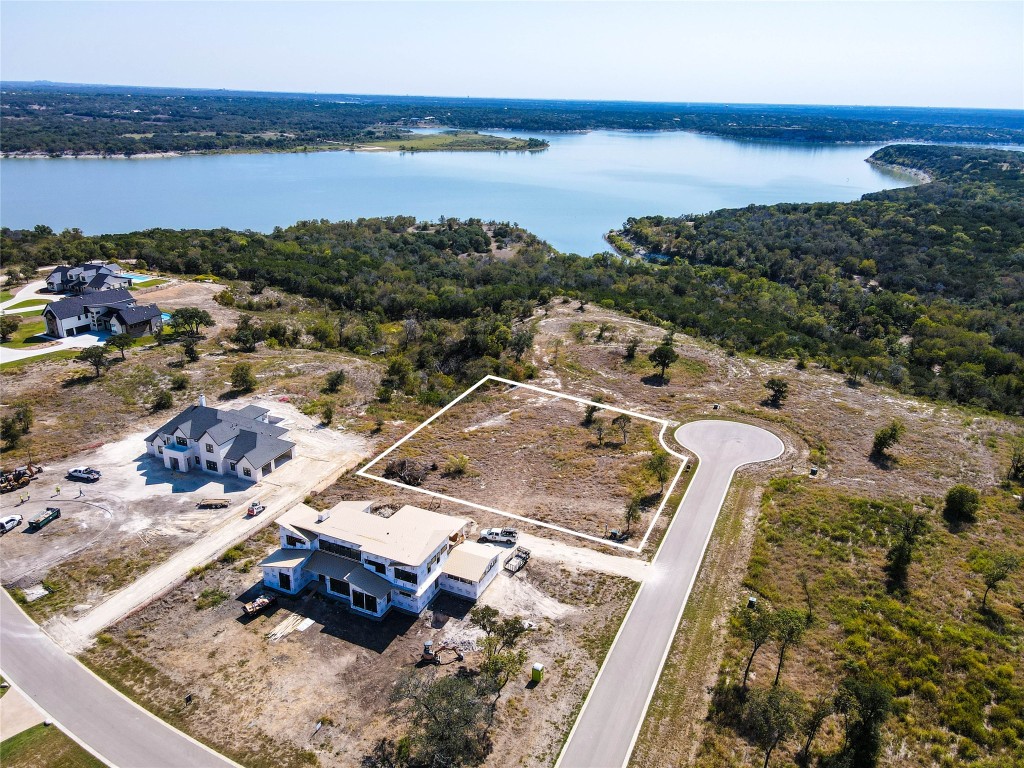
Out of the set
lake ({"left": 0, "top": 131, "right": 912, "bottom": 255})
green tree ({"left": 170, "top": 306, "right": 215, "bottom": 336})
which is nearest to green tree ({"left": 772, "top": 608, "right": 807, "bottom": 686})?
green tree ({"left": 170, "top": 306, "right": 215, "bottom": 336})

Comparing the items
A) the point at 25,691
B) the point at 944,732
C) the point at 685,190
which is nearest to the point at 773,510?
the point at 944,732

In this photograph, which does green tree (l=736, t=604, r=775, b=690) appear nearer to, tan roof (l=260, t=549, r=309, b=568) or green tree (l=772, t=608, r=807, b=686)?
green tree (l=772, t=608, r=807, b=686)

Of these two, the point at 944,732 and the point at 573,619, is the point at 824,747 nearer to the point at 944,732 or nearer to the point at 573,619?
the point at 944,732

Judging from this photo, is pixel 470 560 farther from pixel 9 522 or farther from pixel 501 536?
pixel 9 522

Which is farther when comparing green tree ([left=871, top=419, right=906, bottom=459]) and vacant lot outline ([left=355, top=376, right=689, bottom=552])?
green tree ([left=871, top=419, right=906, bottom=459])

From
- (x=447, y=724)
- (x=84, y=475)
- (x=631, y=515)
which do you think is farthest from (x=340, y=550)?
(x=84, y=475)

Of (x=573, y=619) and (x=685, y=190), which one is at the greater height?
(x=685, y=190)
